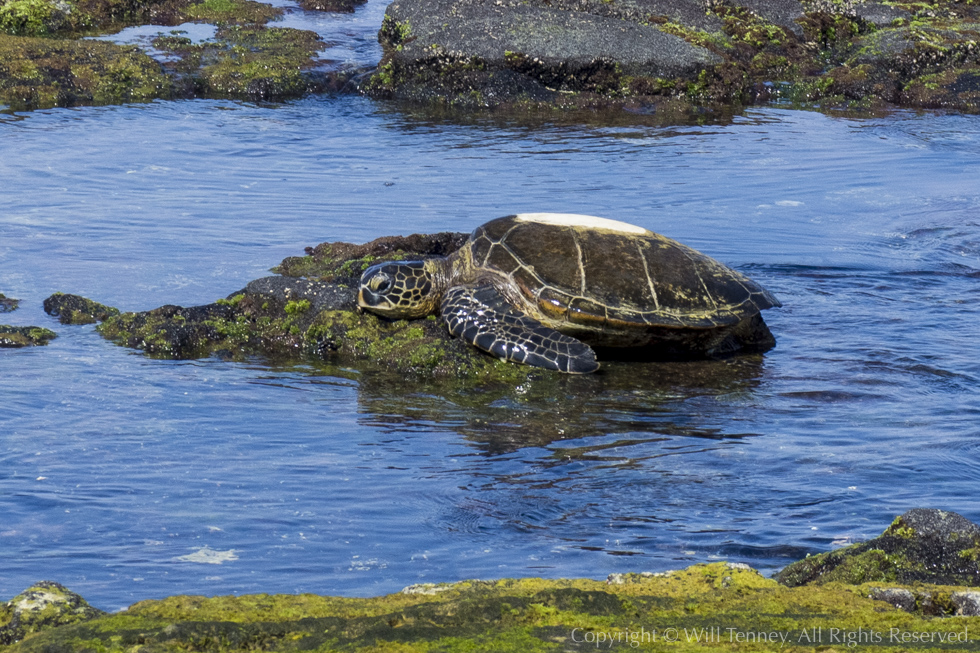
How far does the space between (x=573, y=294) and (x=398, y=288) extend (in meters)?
1.35

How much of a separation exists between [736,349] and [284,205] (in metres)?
5.70

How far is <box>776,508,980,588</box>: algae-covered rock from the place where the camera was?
11.1 feet

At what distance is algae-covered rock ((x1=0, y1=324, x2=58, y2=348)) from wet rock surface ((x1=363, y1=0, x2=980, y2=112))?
32.7 ft

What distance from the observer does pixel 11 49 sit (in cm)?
1614

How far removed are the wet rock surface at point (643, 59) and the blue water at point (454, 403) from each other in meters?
3.09

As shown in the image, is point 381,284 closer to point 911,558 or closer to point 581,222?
point 581,222

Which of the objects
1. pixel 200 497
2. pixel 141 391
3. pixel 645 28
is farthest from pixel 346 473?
pixel 645 28

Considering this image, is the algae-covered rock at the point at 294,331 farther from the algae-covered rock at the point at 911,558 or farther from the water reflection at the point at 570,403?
the algae-covered rock at the point at 911,558

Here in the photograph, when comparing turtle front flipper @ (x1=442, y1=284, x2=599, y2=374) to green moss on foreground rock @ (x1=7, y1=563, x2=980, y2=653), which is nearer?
green moss on foreground rock @ (x1=7, y1=563, x2=980, y2=653)

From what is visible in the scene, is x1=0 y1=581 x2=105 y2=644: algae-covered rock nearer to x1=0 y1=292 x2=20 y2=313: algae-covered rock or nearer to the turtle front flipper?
the turtle front flipper

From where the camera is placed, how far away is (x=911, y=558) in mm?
3477

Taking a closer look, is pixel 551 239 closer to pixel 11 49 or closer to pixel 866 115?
pixel 866 115

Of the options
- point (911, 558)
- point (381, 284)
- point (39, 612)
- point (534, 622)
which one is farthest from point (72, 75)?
point (911, 558)

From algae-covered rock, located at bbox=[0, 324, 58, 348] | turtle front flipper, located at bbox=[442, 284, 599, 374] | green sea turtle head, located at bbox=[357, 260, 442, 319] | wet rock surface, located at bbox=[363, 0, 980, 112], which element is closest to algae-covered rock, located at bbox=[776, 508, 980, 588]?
turtle front flipper, located at bbox=[442, 284, 599, 374]
